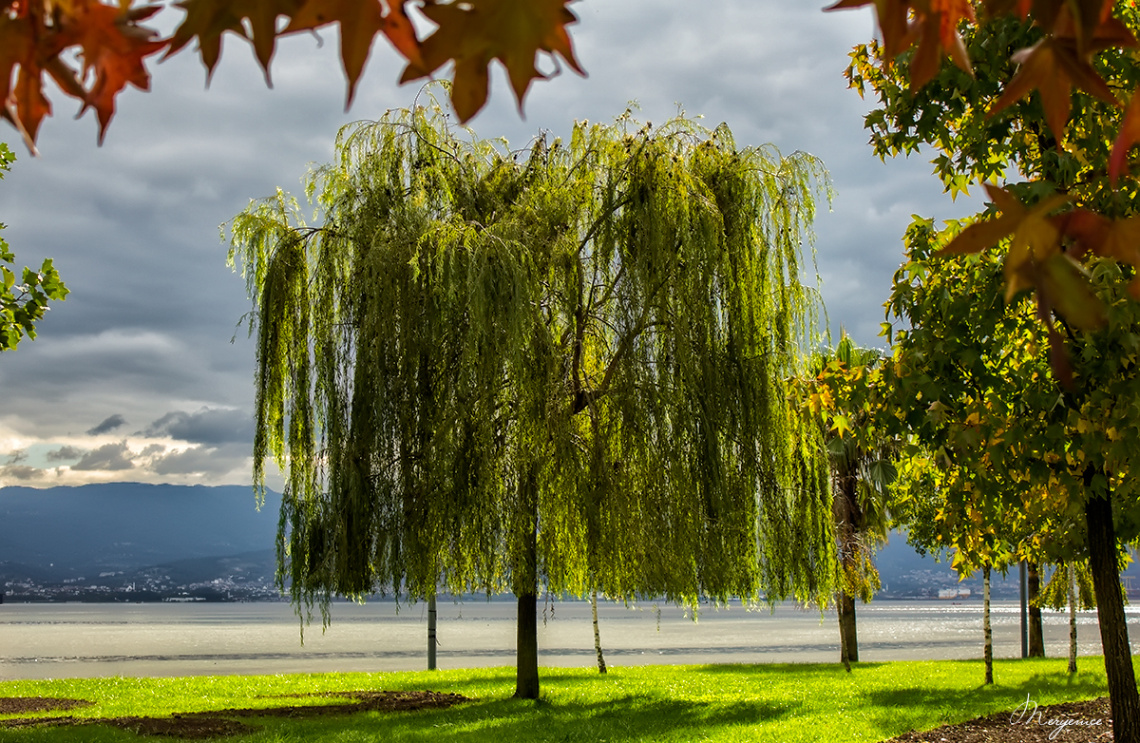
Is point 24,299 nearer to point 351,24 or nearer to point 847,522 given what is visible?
point 351,24

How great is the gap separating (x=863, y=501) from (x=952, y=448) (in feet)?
61.2

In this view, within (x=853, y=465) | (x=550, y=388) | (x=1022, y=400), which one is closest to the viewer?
(x=1022, y=400)

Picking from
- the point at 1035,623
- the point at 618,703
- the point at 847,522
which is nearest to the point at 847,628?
the point at 847,522

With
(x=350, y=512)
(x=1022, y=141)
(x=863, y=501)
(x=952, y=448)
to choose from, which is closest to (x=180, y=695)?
(x=350, y=512)

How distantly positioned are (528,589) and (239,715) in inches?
181

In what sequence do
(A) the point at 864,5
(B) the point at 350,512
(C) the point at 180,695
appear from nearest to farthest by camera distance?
(A) the point at 864,5 < (B) the point at 350,512 < (C) the point at 180,695

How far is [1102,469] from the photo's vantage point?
281 inches

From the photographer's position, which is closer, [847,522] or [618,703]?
[618,703]

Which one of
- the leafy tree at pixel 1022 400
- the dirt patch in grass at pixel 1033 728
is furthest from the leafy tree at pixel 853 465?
the dirt patch in grass at pixel 1033 728

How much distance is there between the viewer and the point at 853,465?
85.3 ft

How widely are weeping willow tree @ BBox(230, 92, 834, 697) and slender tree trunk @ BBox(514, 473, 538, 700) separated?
2.0 inches

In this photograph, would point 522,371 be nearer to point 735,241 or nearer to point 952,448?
point 735,241

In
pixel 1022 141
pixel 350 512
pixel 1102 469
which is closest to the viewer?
pixel 1102 469

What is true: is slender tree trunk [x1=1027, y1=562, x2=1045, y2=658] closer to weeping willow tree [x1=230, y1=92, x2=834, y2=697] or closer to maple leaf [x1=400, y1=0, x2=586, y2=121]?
weeping willow tree [x1=230, y1=92, x2=834, y2=697]
